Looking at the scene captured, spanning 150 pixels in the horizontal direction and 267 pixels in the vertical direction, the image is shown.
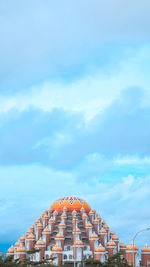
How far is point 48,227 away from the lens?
331 ft

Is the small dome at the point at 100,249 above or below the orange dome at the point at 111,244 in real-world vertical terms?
below

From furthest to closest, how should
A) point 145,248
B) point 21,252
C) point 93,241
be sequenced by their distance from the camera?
point 145,248, point 93,241, point 21,252

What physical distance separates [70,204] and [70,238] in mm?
14037

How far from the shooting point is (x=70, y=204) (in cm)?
10969

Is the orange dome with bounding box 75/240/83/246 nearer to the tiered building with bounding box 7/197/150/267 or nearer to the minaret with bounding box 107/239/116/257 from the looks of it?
the tiered building with bounding box 7/197/150/267

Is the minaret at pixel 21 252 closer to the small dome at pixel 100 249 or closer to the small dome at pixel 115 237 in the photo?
the small dome at pixel 100 249

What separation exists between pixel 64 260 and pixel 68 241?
19.1 ft

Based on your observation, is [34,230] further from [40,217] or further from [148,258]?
[148,258]

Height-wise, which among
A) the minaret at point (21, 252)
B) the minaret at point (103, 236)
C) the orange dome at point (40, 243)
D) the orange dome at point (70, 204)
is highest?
the orange dome at point (70, 204)

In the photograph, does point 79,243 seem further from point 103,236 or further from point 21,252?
point 21,252

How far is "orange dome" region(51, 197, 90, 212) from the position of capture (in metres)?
109

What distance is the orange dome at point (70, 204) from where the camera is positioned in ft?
359

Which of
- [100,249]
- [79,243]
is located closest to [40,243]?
[79,243]

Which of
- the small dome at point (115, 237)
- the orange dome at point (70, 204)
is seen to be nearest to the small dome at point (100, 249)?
the small dome at point (115, 237)
